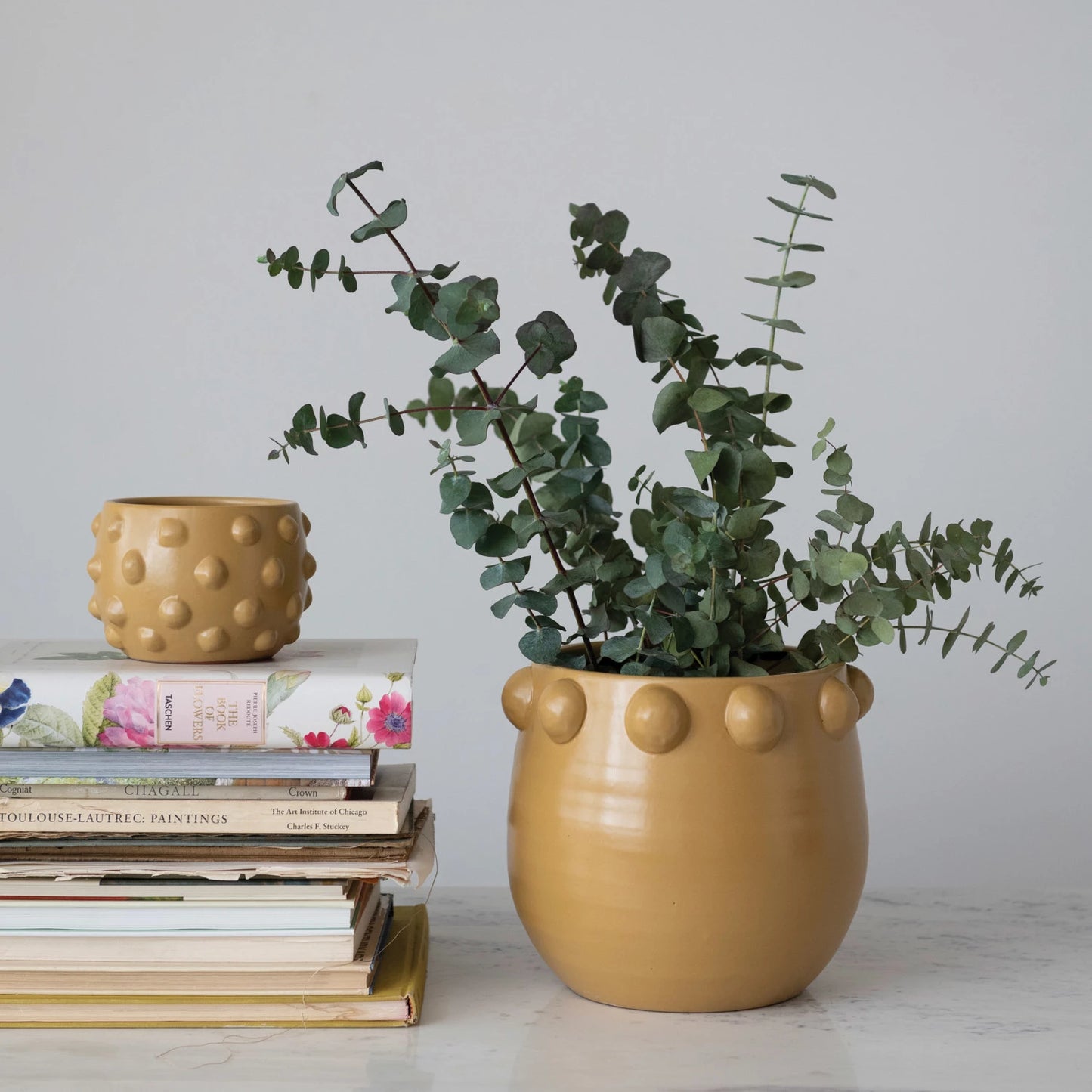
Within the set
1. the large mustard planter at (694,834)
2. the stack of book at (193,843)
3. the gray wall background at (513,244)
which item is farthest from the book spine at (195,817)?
the gray wall background at (513,244)

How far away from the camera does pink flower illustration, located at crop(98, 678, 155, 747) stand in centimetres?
75

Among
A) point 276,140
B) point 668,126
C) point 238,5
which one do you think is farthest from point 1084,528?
point 238,5

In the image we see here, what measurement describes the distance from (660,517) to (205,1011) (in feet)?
1.31

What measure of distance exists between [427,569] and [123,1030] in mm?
1288

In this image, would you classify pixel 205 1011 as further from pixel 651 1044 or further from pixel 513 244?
pixel 513 244

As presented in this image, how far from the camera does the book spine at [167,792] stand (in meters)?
0.75

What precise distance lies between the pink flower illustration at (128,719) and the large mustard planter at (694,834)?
0.22 meters

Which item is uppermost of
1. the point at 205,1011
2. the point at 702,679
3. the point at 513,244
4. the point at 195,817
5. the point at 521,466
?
the point at 513,244

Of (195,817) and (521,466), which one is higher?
(521,466)

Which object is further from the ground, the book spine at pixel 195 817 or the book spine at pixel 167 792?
the book spine at pixel 167 792

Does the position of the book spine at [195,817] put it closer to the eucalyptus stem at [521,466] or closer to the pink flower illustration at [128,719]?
the pink flower illustration at [128,719]

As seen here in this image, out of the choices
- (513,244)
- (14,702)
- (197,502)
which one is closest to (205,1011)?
(14,702)

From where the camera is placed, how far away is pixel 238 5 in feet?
6.31

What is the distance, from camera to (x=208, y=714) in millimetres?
749
